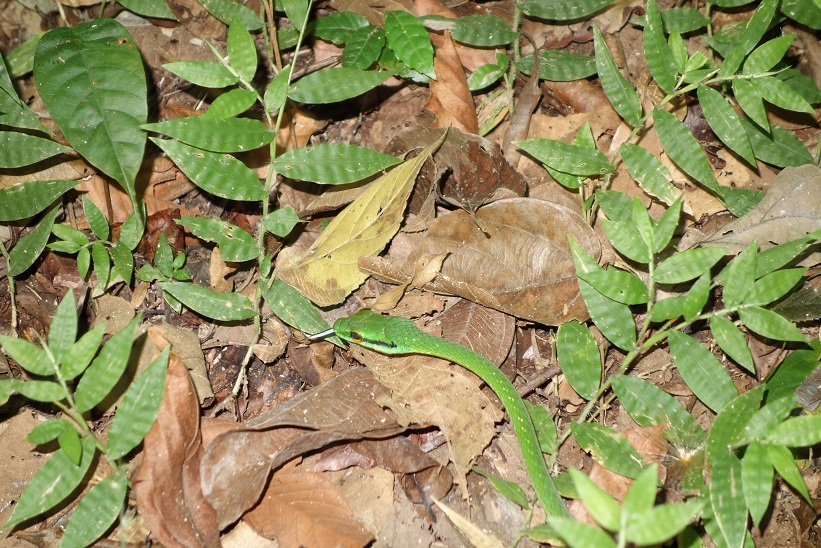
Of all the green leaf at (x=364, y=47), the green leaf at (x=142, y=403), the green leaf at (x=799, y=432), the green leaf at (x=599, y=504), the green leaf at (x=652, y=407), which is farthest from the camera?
the green leaf at (x=364, y=47)

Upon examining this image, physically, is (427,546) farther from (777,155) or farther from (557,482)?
(777,155)

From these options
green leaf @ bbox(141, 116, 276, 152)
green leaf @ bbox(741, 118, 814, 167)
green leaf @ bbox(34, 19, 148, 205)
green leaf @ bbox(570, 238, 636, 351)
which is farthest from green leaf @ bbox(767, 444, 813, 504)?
green leaf @ bbox(34, 19, 148, 205)

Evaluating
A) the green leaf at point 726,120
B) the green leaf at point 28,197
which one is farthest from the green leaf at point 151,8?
the green leaf at point 726,120

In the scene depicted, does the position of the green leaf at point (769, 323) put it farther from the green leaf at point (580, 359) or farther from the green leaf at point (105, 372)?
the green leaf at point (105, 372)

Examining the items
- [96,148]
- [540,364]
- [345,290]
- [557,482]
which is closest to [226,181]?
[96,148]

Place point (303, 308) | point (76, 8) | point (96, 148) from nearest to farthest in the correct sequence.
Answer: point (96, 148) → point (303, 308) → point (76, 8)

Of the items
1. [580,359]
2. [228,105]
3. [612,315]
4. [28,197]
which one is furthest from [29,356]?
[612,315]

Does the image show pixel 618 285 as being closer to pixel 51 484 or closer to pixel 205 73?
pixel 205 73
